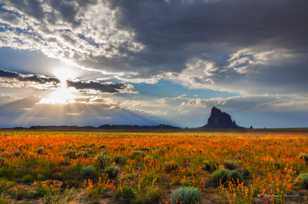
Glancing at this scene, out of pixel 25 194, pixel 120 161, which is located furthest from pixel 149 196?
pixel 120 161

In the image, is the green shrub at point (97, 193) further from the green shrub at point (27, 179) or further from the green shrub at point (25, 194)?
the green shrub at point (27, 179)

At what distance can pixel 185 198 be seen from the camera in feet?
23.0

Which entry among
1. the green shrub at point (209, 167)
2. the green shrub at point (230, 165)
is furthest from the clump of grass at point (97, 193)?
the green shrub at point (230, 165)

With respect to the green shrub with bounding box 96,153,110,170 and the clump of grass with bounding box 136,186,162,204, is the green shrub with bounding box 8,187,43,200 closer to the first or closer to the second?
the clump of grass with bounding box 136,186,162,204

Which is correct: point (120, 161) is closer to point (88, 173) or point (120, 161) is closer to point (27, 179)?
point (88, 173)

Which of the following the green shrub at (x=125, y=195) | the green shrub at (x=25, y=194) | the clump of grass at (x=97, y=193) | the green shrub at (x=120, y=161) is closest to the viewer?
the green shrub at (x=125, y=195)

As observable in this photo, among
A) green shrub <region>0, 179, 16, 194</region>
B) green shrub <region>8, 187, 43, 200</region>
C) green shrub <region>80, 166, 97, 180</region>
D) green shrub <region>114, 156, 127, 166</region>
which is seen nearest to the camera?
green shrub <region>8, 187, 43, 200</region>

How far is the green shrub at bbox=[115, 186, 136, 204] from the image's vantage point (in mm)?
7863

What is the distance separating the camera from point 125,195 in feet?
26.2

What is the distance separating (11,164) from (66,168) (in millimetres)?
2627

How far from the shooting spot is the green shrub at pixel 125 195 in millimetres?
7863

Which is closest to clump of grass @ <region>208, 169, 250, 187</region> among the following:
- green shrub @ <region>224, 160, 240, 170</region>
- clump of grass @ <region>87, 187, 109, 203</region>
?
green shrub @ <region>224, 160, 240, 170</region>

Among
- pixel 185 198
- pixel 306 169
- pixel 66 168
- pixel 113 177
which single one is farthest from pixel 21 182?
pixel 306 169

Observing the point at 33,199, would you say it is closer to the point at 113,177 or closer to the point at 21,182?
the point at 21,182
